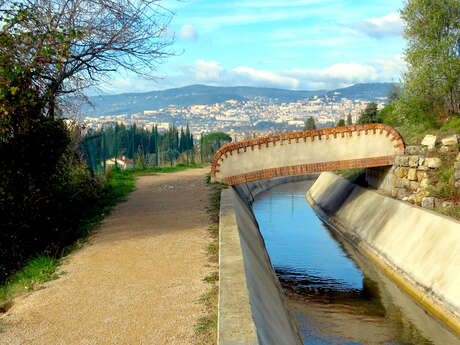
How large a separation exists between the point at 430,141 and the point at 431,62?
4.25 m

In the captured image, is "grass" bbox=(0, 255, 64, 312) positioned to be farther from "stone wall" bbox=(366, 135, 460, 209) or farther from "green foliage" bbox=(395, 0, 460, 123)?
"green foliage" bbox=(395, 0, 460, 123)

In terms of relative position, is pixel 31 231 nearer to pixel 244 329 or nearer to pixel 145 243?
pixel 145 243

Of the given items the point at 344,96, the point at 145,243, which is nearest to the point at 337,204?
the point at 145,243

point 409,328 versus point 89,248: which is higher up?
point 89,248

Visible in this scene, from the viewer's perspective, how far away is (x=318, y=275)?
15766 mm

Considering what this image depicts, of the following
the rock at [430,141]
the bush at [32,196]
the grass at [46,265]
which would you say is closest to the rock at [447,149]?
the rock at [430,141]

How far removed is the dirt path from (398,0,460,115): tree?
13604 mm

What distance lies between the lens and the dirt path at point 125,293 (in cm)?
596

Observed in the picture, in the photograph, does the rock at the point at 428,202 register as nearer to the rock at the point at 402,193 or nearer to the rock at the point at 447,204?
the rock at the point at 447,204

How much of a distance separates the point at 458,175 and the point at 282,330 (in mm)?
10540

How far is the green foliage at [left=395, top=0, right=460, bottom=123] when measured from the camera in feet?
67.2

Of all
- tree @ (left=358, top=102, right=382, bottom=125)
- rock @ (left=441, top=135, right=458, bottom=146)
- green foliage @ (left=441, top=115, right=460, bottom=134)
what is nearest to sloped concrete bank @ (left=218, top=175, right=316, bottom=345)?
rock @ (left=441, top=135, right=458, bottom=146)

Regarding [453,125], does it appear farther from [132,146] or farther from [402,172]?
[132,146]

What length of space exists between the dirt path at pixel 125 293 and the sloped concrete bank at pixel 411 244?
596 cm
